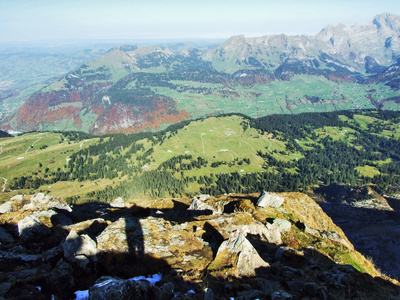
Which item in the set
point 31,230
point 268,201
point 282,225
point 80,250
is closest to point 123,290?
point 80,250

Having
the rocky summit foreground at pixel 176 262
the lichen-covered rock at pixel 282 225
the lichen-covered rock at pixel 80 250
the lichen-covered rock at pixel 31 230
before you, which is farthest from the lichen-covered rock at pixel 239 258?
the lichen-covered rock at pixel 31 230

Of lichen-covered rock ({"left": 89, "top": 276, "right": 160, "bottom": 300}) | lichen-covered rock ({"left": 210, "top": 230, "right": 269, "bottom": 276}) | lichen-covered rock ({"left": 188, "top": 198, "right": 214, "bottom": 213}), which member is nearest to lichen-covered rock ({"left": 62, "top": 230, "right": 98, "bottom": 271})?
lichen-covered rock ({"left": 89, "top": 276, "right": 160, "bottom": 300})

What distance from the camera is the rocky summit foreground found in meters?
18.2

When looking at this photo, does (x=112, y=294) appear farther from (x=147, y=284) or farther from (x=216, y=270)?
(x=216, y=270)

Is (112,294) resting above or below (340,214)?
above

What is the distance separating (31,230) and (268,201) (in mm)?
41432

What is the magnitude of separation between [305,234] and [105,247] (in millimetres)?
33590

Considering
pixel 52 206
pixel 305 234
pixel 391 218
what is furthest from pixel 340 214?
pixel 52 206

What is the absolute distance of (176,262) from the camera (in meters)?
24.8

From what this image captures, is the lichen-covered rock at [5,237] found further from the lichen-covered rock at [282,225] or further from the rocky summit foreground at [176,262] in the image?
the lichen-covered rock at [282,225]

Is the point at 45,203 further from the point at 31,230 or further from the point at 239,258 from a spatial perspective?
the point at 239,258

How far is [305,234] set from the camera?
39.1m

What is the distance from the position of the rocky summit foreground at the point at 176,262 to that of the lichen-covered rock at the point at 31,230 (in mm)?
116

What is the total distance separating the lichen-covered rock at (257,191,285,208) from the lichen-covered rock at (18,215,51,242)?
37.5m
